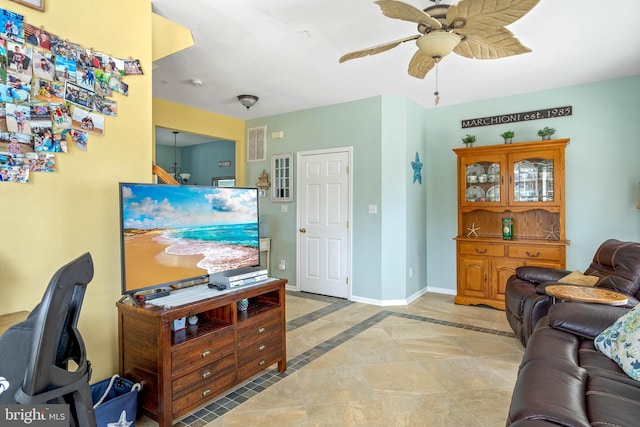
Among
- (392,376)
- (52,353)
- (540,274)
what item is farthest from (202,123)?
(52,353)

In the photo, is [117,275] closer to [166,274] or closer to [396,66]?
[166,274]

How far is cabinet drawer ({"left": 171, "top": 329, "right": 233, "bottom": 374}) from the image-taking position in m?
2.01

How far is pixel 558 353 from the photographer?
1.77 metres

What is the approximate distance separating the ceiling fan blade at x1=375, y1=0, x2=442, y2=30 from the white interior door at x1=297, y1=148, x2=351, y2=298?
2843mm

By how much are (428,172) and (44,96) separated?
4.51 m

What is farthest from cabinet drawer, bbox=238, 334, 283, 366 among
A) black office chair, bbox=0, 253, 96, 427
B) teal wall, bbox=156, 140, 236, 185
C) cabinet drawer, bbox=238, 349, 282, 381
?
teal wall, bbox=156, 140, 236, 185

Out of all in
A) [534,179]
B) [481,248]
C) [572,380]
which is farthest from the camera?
[481,248]

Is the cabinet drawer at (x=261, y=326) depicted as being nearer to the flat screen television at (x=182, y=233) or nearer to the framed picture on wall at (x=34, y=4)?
the flat screen television at (x=182, y=233)

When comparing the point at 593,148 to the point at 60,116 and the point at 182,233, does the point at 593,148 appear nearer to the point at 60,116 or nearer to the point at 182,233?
the point at 182,233

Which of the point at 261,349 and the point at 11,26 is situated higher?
the point at 11,26

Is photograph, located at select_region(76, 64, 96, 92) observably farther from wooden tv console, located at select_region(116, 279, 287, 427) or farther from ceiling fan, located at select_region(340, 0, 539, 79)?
ceiling fan, located at select_region(340, 0, 539, 79)

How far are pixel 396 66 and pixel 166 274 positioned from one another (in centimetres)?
286

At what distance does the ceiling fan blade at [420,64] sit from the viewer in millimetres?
2531

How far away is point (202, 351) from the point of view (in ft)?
7.04
